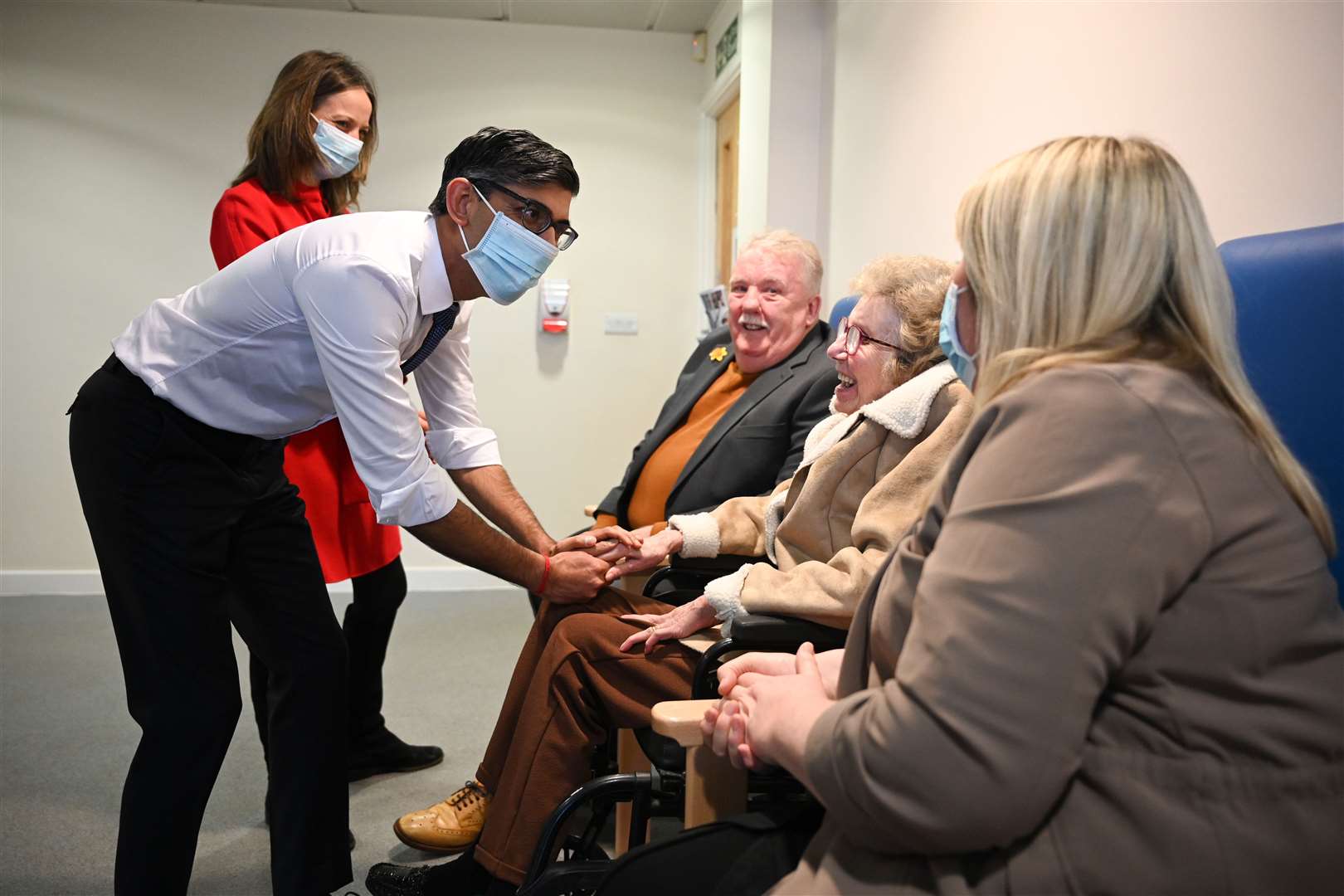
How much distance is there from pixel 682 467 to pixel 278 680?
1.08m

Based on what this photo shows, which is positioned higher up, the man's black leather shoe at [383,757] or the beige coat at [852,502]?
the beige coat at [852,502]

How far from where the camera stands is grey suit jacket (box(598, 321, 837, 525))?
229 centimetres

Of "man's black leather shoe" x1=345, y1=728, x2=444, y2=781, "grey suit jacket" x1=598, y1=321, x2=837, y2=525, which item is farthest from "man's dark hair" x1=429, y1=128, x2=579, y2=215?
"man's black leather shoe" x1=345, y1=728, x2=444, y2=781

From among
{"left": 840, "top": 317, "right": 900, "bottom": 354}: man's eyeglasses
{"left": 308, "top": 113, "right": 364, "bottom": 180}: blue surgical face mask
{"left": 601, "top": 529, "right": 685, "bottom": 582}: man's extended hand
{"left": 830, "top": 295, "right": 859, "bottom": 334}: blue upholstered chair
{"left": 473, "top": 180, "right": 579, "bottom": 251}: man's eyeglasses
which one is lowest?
{"left": 601, "top": 529, "right": 685, "bottom": 582}: man's extended hand

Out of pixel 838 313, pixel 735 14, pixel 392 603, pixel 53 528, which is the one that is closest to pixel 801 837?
pixel 838 313

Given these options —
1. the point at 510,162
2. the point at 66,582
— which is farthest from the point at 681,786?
the point at 66,582

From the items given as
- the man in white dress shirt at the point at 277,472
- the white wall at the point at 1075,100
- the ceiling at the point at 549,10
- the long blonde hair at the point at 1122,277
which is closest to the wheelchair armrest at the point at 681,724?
the long blonde hair at the point at 1122,277

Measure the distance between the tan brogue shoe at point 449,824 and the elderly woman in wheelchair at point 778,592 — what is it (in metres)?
0.09

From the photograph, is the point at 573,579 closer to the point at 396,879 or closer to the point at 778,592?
the point at 778,592

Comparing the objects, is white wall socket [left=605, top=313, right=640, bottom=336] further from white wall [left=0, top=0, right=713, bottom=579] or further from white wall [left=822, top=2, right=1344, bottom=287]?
white wall [left=822, top=2, right=1344, bottom=287]

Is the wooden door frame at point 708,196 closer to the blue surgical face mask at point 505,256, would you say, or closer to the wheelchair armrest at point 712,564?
the wheelchair armrest at point 712,564

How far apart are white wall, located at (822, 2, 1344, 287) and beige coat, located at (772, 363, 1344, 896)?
0.73 metres

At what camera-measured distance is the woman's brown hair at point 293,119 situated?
2.34m

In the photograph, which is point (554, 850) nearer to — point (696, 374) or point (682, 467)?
point (682, 467)
